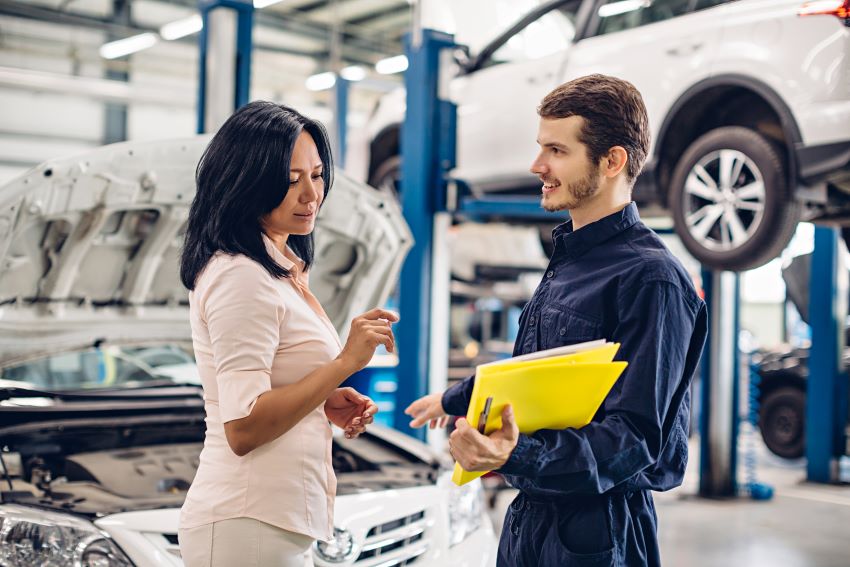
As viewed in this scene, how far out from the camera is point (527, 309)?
1.59 m

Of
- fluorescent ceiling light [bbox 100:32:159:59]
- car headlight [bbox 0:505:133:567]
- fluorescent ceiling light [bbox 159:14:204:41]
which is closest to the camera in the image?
car headlight [bbox 0:505:133:567]

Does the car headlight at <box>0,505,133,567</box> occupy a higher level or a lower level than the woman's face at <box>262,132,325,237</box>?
lower

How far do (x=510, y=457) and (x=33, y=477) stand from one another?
194cm

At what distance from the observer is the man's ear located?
4.75 feet

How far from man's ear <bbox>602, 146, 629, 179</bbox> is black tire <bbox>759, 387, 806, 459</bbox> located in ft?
23.3

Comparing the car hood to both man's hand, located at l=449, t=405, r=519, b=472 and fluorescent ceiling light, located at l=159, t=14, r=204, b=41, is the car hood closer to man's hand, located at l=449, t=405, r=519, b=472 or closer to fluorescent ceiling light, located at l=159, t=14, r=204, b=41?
man's hand, located at l=449, t=405, r=519, b=472

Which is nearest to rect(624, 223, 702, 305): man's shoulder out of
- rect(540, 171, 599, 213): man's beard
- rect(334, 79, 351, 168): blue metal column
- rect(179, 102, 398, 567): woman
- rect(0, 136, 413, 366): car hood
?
rect(540, 171, 599, 213): man's beard

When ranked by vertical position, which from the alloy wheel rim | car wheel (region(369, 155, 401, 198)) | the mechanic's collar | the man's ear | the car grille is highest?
car wheel (region(369, 155, 401, 198))

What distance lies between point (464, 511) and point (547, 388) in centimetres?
165

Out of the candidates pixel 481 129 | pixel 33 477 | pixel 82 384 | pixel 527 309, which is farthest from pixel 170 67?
pixel 527 309

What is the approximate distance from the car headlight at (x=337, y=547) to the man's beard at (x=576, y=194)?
4.05ft

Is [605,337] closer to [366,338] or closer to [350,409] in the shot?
[366,338]

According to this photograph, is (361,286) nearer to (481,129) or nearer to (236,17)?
(236,17)

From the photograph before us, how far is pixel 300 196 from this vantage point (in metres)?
1.52
